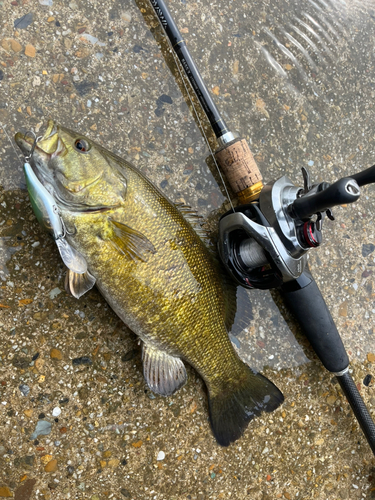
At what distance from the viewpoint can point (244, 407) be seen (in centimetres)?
205

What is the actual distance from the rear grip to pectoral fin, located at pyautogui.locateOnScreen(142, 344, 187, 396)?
727 mm

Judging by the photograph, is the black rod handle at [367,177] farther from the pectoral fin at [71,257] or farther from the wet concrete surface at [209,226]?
the pectoral fin at [71,257]

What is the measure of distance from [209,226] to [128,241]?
26.3 inches

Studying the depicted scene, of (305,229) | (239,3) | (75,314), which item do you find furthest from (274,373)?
(239,3)

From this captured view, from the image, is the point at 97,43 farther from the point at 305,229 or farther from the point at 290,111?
the point at 305,229

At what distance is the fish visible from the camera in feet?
5.44

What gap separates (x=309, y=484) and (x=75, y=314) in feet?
5.70

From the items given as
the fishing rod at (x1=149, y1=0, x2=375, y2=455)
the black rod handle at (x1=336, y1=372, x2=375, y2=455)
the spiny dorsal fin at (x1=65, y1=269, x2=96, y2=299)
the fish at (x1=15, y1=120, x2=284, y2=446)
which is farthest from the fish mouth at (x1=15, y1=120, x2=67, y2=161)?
the black rod handle at (x1=336, y1=372, x2=375, y2=455)

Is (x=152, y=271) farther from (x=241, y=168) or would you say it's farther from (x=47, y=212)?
(x=241, y=168)

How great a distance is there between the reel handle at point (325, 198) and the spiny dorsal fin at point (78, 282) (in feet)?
3.07

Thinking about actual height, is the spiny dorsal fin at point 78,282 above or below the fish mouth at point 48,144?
below

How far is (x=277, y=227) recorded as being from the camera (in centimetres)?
172

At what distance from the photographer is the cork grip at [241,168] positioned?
6.66ft

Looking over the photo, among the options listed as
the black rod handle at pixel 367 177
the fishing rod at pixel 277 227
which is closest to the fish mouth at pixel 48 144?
the fishing rod at pixel 277 227
